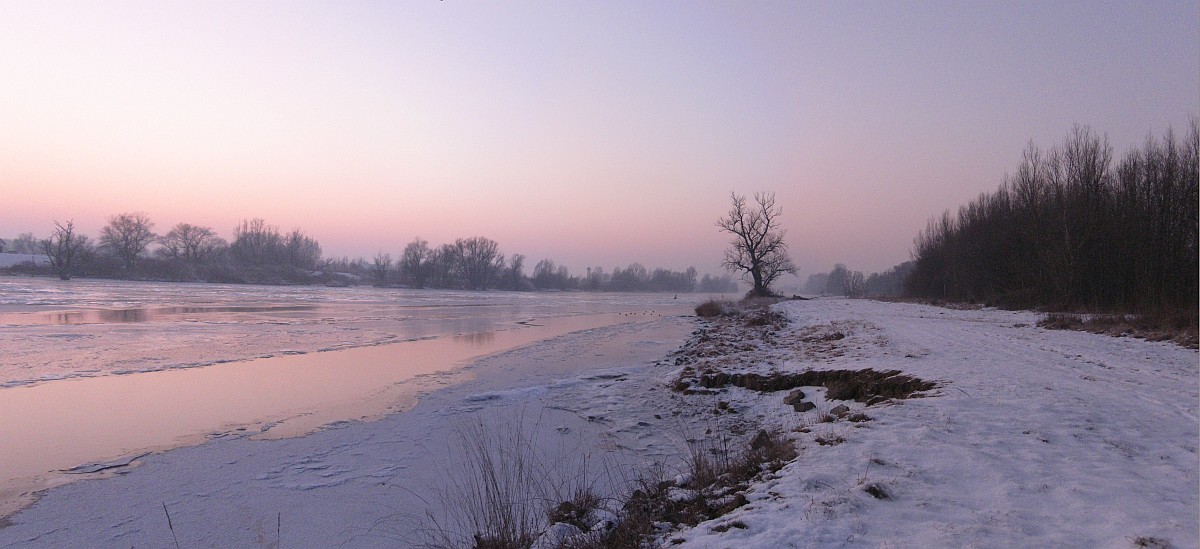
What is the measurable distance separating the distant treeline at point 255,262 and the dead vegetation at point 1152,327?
8855 centimetres

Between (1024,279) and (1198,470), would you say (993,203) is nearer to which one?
(1024,279)

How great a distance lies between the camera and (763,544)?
3600 millimetres

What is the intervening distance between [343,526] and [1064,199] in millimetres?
31432

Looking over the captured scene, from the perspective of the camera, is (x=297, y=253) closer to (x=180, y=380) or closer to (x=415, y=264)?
(x=415, y=264)

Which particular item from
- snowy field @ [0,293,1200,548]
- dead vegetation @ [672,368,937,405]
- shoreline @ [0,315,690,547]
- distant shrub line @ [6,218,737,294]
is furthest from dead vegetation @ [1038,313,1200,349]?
distant shrub line @ [6,218,737,294]

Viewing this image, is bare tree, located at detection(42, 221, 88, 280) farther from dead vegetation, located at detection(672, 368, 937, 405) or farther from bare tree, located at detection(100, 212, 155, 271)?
dead vegetation, located at detection(672, 368, 937, 405)

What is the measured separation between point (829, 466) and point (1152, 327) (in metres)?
12.3

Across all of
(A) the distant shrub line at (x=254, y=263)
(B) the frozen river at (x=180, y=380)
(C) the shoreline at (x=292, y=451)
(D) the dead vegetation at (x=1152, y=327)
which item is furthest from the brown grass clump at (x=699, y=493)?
(A) the distant shrub line at (x=254, y=263)

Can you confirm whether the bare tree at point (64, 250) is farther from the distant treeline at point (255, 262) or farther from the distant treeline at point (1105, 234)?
the distant treeline at point (1105, 234)

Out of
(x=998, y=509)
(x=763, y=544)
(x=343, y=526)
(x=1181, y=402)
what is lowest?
(x=343, y=526)

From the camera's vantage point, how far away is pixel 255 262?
9956 centimetres

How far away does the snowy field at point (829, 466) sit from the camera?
144 inches

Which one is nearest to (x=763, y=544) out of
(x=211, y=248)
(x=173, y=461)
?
(x=173, y=461)

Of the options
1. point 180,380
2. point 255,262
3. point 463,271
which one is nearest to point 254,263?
point 255,262
